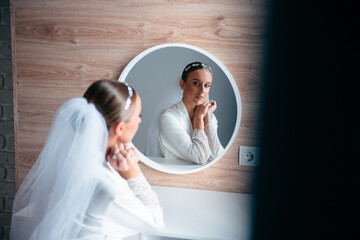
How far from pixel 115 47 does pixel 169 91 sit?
331mm

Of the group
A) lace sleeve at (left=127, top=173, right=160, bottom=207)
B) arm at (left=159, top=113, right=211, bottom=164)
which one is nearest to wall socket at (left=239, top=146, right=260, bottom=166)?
arm at (left=159, top=113, right=211, bottom=164)

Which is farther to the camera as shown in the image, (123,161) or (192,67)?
(192,67)

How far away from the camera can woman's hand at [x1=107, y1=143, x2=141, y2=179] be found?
790 mm

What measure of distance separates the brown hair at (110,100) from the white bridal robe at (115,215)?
0.53 feet

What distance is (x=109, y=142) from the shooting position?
0.77 m

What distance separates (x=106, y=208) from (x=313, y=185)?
23.3 inches

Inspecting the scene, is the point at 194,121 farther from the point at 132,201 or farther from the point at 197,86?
the point at 132,201

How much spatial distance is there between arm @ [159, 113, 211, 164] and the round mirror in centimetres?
3

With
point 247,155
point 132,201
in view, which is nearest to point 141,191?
point 132,201

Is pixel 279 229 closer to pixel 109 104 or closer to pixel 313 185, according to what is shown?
pixel 313 185

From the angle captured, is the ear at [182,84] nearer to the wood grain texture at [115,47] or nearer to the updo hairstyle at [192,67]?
the updo hairstyle at [192,67]

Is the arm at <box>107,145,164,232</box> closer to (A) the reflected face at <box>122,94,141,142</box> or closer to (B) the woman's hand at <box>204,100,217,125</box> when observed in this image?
(A) the reflected face at <box>122,94,141,142</box>

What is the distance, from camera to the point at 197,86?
1.12m

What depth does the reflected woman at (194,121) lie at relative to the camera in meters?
1.12
